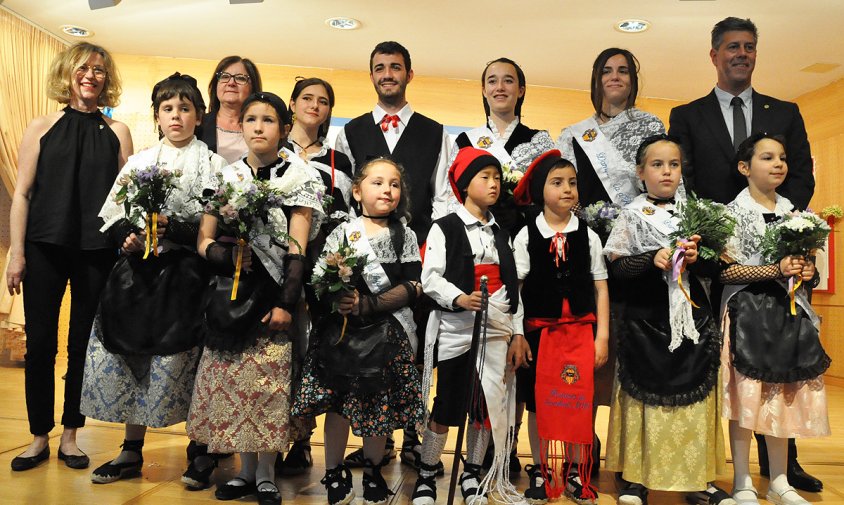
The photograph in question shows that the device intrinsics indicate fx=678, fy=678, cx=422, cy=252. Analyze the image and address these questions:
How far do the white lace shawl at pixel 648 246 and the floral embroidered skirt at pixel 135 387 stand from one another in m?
2.00

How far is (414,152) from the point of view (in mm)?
3594

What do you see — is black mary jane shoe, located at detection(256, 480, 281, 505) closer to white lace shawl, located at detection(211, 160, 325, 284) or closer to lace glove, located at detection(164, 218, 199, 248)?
white lace shawl, located at detection(211, 160, 325, 284)

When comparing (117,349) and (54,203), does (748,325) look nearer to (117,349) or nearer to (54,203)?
(117,349)

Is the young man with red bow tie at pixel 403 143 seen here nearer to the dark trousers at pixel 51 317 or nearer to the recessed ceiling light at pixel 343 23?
the dark trousers at pixel 51 317

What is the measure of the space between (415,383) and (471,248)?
619 millimetres

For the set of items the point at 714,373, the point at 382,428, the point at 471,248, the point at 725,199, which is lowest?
the point at 382,428

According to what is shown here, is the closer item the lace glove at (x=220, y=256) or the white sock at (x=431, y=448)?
the lace glove at (x=220, y=256)

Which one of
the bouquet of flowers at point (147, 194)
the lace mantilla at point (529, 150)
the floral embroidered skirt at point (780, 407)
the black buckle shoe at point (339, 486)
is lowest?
the black buckle shoe at point (339, 486)

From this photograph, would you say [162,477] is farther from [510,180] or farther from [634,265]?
[634,265]

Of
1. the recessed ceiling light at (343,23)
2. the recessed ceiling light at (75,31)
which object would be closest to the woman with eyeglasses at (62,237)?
the recessed ceiling light at (343,23)

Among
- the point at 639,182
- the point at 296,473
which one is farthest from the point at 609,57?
the point at 296,473

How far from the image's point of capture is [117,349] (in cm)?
294

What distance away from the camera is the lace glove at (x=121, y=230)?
2.98 meters

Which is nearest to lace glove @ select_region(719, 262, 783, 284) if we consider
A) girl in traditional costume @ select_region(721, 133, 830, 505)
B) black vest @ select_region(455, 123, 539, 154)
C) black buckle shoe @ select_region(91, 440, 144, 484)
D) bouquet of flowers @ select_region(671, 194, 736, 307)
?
girl in traditional costume @ select_region(721, 133, 830, 505)
